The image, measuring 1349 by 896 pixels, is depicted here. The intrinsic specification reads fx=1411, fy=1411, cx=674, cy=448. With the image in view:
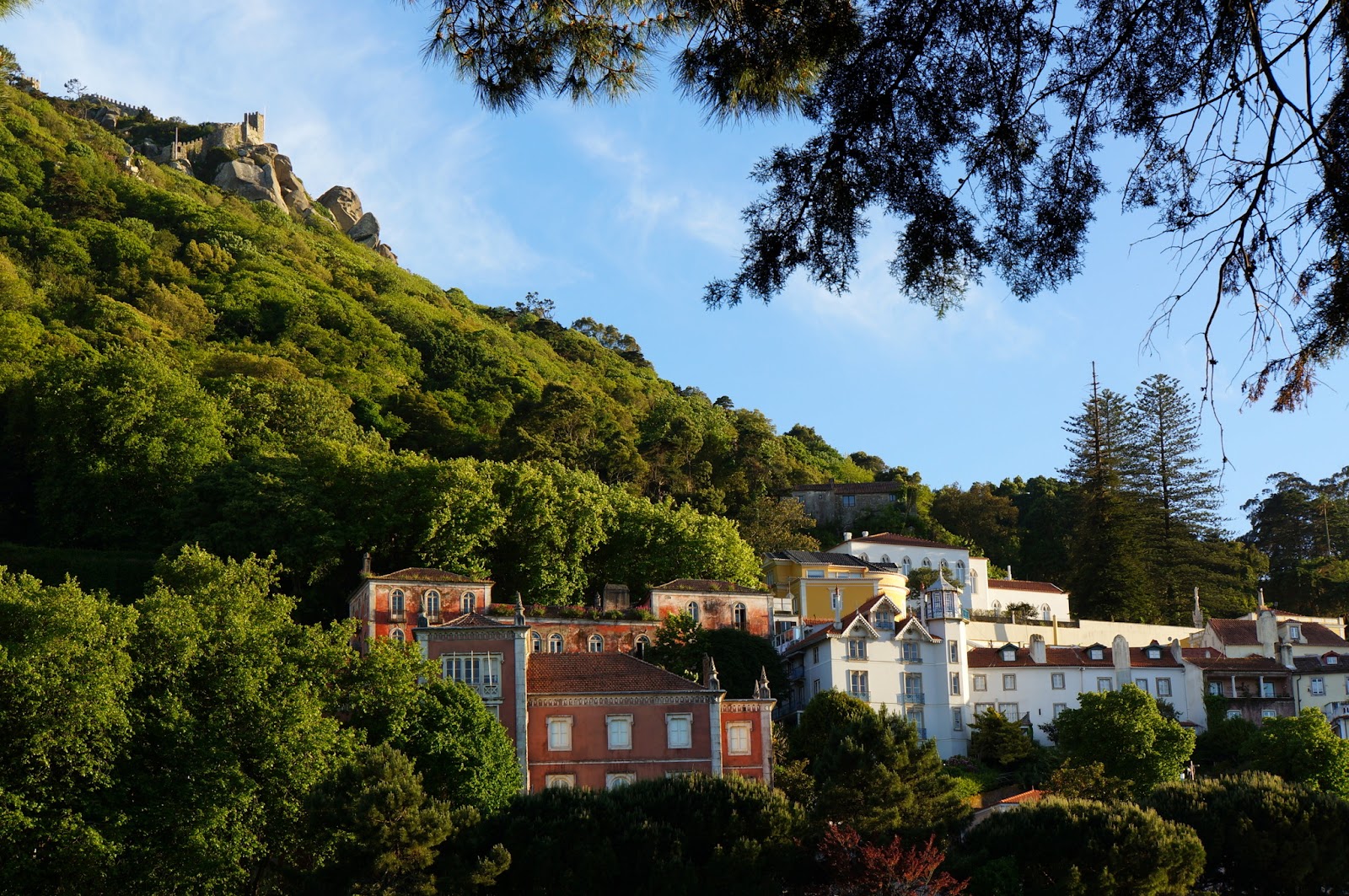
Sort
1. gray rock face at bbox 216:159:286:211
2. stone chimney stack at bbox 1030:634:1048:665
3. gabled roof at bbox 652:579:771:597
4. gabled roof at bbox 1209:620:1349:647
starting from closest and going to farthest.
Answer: gabled roof at bbox 652:579:771:597 < stone chimney stack at bbox 1030:634:1048:665 < gabled roof at bbox 1209:620:1349:647 < gray rock face at bbox 216:159:286:211

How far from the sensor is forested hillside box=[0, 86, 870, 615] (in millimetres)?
52406

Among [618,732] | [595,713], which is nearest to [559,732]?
[595,713]

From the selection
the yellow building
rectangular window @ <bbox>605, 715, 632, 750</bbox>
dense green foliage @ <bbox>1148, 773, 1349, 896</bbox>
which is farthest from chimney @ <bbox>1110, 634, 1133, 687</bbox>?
rectangular window @ <bbox>605, 715, 632, 750</bbox>

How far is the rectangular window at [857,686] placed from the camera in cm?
5066

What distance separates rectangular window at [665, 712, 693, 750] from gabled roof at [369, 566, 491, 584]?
9.14 meters

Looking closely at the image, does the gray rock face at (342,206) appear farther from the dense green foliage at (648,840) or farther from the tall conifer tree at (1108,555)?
the dense green foliage at (648,840)

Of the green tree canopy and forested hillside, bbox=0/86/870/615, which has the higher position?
forested hillside, bbox=0/86/870/615

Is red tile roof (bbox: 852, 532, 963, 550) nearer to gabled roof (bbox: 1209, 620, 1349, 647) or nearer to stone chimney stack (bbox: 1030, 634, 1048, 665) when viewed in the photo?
gabled roof (bbox: 1209, 620, 1349, 647)

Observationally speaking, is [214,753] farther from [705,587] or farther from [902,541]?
[902,541]

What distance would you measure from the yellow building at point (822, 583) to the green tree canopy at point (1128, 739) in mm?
19070

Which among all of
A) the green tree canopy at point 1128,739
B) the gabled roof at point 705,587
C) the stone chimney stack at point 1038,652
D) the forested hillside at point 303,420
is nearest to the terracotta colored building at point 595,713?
the gabled roof at point 705,587

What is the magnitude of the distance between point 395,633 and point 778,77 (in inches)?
1485

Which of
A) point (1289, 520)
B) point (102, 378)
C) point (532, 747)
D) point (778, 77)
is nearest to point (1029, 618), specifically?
point (1289, 520)

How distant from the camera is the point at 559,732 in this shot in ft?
138
